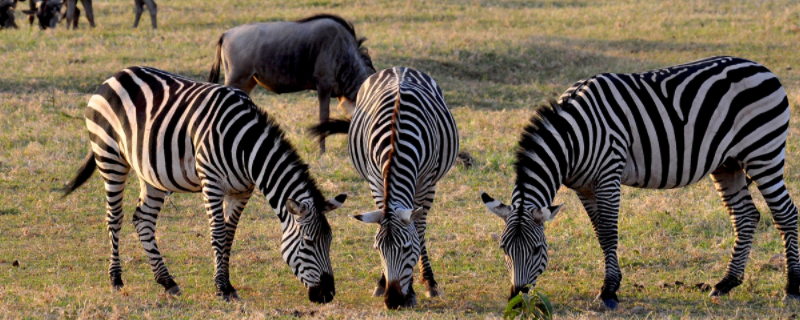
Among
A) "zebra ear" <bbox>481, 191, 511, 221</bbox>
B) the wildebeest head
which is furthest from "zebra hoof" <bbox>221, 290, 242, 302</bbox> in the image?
the wildebeest head

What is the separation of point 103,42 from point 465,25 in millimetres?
9039

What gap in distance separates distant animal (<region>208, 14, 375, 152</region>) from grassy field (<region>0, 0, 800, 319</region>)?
2.54 ft

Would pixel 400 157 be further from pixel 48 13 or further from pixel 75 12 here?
pixel 48 13

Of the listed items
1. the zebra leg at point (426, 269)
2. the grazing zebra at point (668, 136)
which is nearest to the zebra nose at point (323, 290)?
the zebra leg at point (426, 269)

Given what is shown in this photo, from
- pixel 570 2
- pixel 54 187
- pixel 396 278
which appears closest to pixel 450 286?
pixel 396 278

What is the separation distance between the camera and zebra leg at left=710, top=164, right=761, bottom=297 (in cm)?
709

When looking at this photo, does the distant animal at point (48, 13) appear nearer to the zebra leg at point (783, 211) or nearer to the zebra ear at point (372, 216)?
the zebra ear at point (372, 216)

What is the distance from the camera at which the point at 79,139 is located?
12.2m

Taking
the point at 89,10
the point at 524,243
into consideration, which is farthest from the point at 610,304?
the point at 89,10

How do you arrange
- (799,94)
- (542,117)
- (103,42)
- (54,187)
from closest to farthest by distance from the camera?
(542,117) < (54,187) < (799,94) < (103,42)

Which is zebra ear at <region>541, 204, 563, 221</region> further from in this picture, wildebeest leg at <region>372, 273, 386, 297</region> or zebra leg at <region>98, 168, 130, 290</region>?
zebra leg at <region>98, 168, 130, 290</region>

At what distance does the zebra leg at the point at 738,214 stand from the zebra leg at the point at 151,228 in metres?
4.60

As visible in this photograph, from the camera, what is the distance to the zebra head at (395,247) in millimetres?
5965

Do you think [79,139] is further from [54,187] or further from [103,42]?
[103,42]
